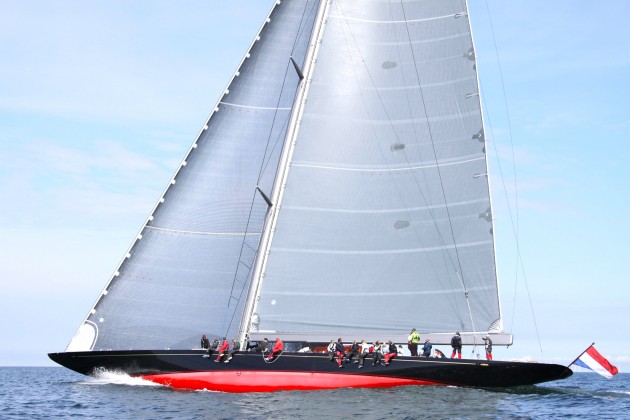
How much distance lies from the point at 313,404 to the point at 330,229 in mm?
6813

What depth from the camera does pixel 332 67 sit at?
2814 centimetres

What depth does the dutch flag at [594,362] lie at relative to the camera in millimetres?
24562

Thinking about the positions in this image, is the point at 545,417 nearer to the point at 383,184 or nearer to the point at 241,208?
the point at 383,184

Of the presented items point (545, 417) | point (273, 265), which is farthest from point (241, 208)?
point (545, 417)

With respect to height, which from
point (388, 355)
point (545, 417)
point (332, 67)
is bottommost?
point (545, 417)

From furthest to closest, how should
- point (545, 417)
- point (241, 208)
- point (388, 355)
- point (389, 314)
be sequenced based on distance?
point (241, 208)
point (389, 314)
point (388, 355)
point (545, 417)

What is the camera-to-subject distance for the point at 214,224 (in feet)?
90.9

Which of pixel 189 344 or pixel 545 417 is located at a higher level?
pixel 189 344

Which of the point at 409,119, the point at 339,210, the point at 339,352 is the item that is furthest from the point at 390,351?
the point at 409,119

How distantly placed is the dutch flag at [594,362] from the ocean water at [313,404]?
3.72 ft

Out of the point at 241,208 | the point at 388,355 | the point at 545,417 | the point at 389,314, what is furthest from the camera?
the point at 241,208

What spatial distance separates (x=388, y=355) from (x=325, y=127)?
7.82m

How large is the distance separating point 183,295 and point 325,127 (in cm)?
710

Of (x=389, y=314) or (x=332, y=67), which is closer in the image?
(x=389, y=314)
